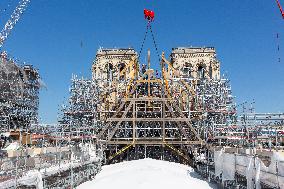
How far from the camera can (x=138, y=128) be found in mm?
40250

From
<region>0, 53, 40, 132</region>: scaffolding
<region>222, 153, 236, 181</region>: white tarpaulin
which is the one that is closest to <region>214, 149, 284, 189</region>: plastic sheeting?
<region>222, 153, 236, 181</region>: white tarpaulin

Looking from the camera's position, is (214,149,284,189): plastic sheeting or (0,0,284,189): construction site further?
(0,0,284,189): construction site

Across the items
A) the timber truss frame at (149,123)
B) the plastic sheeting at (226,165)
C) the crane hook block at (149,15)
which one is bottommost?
the plastic sheeting at (226,165)

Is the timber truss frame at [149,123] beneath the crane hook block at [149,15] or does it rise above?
beneath

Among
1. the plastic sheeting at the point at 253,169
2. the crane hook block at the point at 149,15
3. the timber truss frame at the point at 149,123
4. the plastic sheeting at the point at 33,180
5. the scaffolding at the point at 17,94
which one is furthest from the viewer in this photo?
the scaffolding at the point at 17,94

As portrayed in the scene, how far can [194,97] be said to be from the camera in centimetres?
4841

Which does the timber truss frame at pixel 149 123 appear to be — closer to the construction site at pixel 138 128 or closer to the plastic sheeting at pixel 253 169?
the construction site at pixel 138 128

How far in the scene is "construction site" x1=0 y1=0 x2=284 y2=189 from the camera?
70.4 feet

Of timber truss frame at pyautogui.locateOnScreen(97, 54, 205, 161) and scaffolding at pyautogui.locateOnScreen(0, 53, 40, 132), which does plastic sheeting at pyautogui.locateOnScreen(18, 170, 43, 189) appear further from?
scaffolding at pyautogui.locateOnScreen(0, 53, 40, 132)

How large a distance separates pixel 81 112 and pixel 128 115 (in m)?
19.1

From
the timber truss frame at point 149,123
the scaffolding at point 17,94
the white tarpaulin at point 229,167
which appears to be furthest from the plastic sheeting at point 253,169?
the scaffolding at point 17,94

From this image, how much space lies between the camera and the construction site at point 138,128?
70.4ft

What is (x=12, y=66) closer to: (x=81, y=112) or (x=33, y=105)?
(x=33, y=105)

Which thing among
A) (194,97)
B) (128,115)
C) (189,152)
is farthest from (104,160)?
(194,97)
